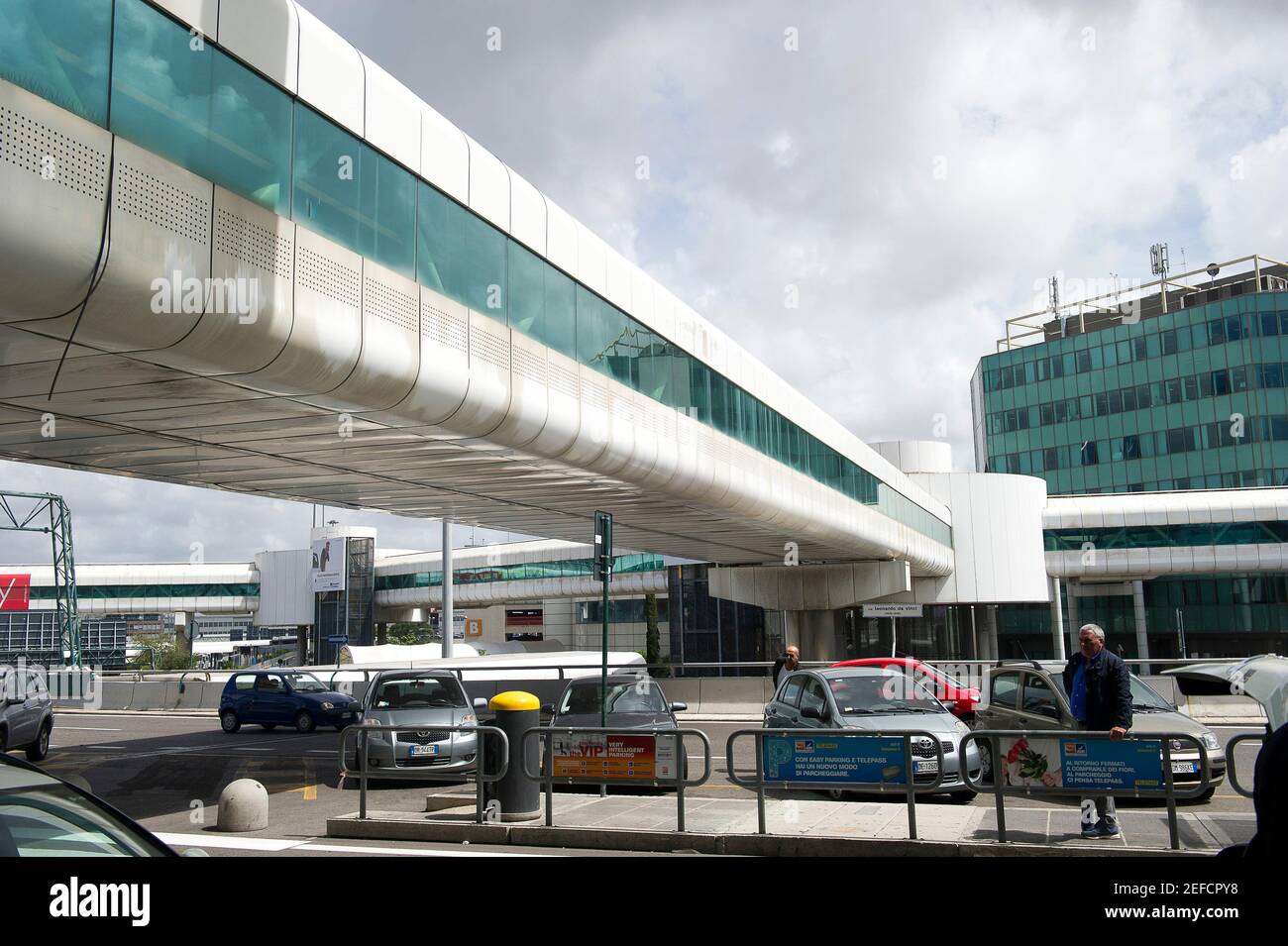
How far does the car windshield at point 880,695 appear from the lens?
13.6 meters

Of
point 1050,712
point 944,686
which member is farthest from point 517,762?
point 944,686

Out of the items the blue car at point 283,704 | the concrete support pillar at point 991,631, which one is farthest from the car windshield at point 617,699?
the concrete support pillar at point 991,631

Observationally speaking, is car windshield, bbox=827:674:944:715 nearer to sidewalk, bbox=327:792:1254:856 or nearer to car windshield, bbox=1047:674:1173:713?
car windshield, bbox=1047:674:1173:713

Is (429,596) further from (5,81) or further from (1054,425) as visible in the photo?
(5,81)

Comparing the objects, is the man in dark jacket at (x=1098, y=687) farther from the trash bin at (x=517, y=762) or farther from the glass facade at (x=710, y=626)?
the glass facade at (x=710, y=626)

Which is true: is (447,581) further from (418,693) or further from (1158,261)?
(1158,261)

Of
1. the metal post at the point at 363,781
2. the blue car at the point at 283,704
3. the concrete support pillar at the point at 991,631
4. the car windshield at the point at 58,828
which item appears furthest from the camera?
the concrete support pillar at the point at 991,631

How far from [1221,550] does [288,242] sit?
5654 cm

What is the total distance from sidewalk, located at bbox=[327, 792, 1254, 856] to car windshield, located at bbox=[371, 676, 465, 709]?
16.6ft

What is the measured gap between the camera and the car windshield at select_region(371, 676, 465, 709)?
54.9 ft

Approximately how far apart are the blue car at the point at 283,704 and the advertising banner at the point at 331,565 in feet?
186

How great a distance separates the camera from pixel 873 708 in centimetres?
1366

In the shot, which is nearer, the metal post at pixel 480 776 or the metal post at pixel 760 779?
the metal post at pixel 760 779
